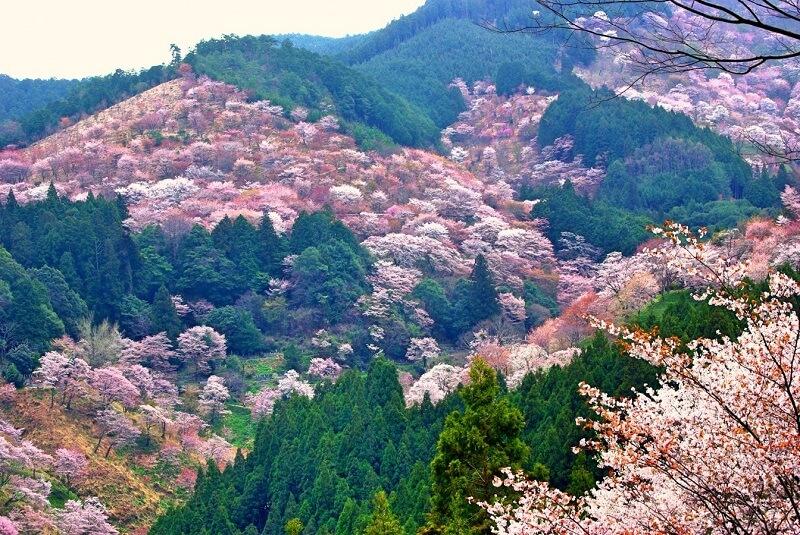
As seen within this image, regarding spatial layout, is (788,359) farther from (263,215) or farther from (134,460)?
(263,215)

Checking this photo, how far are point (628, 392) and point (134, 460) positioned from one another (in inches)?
761

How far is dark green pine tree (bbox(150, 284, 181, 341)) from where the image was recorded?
44156 mm

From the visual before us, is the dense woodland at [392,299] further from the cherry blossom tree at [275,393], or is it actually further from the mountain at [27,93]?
the mountain at [27,93]

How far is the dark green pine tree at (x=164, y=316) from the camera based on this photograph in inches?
1738

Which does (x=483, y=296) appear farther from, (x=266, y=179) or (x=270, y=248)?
(x=266, y=179)

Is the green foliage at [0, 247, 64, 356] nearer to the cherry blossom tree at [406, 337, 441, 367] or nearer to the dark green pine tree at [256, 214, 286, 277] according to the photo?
the dark green pine tree at [256, 214, 286, 277]

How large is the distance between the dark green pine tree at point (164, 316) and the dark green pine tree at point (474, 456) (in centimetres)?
3040

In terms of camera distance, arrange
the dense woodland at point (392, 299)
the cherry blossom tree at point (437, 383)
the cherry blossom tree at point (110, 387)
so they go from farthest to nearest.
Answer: the cherry blossom tree at point (437, 383) → the cherry blossom tree at point (110, 387) → the dense woodland at point (392, 299)

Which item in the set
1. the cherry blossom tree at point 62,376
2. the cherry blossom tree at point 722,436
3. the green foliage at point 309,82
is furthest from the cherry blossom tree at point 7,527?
the green foliage at point 309,82

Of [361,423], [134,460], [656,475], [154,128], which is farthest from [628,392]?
[154,128]

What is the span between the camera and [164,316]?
44.3 meters

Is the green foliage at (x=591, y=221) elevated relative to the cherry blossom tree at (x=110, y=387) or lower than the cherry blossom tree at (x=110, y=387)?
lower

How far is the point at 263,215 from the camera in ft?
174

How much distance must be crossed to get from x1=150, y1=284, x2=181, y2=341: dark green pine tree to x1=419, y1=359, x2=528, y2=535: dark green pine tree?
30.4m
